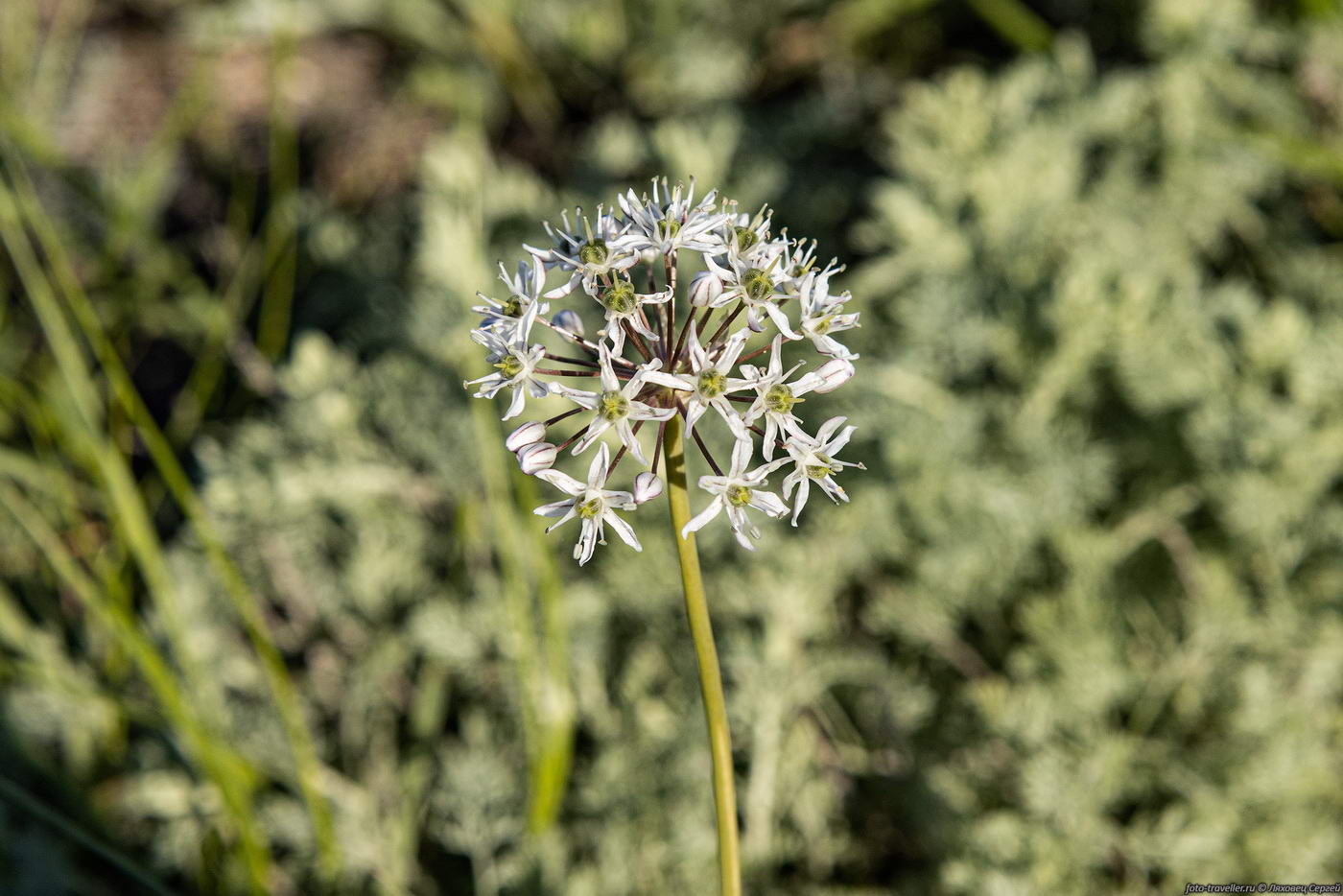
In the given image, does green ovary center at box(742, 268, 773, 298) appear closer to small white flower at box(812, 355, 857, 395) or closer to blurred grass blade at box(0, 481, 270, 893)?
small white flower at box(812, 355, 857, 395)

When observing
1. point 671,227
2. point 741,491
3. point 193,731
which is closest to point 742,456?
point 741,491

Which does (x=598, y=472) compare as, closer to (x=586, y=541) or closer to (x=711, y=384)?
(x=586, y=541)

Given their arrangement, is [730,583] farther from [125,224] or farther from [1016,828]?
[125,224]

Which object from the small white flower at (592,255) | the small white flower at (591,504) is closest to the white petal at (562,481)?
the small white flower at (591,504)

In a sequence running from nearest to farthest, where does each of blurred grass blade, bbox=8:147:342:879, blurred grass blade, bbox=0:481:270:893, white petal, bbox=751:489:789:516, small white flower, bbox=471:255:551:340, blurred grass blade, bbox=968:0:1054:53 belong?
white petal, bbox=751:489:789:516
small white flower, bbox=471:255:551:340
blurred grass blade, bbox=0:481:270:893
blurred grass blade, bbox=8:147:342:879
blurred grass blade, bbox=968:0:1054:53

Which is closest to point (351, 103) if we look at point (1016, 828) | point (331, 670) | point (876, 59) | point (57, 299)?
point (57, 299)

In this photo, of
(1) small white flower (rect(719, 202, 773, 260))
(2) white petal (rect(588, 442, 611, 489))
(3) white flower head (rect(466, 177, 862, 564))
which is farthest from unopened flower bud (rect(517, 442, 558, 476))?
(1) small white flower (rect(719, 202, 773, 260))

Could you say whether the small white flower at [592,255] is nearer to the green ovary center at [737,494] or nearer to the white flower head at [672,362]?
the white flower head at [672,362]
